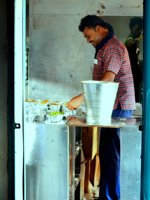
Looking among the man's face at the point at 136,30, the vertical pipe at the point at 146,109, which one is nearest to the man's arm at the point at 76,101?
the vertical pipe at the point at 146,109

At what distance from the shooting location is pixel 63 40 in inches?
154

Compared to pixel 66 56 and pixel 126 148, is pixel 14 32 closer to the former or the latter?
pixel 126 148

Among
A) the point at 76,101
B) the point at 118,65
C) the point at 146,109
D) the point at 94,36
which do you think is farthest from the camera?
the point at 94,36

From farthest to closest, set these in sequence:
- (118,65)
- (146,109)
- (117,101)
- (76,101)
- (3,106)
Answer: (117,101)
(118,65)
(76,101)
(3,106)
(146,109)

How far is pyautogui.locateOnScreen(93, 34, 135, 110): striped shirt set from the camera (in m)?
2.51

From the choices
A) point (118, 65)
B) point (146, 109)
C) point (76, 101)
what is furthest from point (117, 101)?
point (146, 109)

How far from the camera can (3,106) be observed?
1929 millimetres

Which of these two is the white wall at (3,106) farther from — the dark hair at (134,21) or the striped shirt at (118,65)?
the dark hair at (134,21)

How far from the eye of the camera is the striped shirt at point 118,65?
251cm

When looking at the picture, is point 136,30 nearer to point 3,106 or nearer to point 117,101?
point 117,101

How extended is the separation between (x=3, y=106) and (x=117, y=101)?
134 centimetres

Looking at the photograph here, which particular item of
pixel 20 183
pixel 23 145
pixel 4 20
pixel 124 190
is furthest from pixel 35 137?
pixel 4 20

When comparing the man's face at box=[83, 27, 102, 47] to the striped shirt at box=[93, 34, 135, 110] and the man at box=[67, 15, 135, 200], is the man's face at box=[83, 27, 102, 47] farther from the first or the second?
the striped shirt at box=[93, 34, 135, 110]

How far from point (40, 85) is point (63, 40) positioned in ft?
2.44
